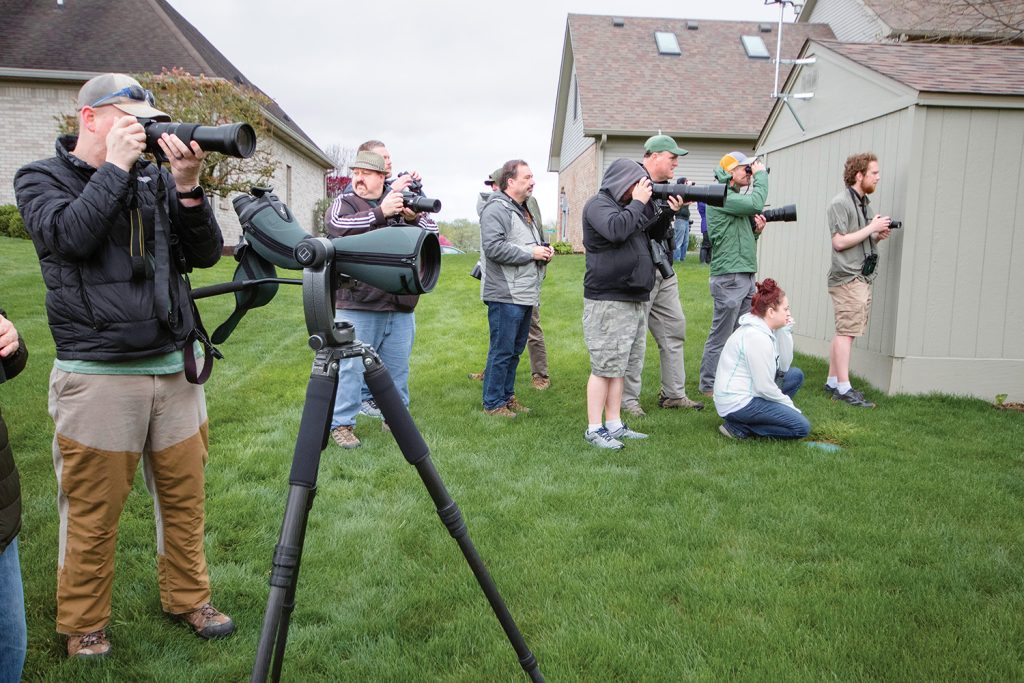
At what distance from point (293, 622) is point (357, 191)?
9.42 ft

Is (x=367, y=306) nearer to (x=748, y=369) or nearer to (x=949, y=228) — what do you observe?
(x=748, y=369)

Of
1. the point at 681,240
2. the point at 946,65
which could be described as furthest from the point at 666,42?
the point at 946,65

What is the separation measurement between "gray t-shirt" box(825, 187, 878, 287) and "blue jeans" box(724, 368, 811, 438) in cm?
182

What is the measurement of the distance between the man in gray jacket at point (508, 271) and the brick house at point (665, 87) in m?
14.2

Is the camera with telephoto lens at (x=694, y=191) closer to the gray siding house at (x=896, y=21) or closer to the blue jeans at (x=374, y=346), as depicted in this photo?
the blue jeans at (x=374, y=346)

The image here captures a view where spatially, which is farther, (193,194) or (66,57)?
(66,57)

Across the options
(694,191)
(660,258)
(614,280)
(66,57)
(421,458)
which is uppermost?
(66,57)

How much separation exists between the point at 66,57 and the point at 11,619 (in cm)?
2127

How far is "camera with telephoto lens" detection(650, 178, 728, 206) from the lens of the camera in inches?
185

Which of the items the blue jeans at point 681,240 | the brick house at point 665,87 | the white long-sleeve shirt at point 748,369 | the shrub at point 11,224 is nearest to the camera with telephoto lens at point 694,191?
the white long-sleeve shirt at point 748,369

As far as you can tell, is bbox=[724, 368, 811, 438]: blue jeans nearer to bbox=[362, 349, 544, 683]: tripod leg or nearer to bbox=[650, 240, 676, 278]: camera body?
bbox=[650, 240, 676, 278]: camera body

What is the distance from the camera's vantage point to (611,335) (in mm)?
5160

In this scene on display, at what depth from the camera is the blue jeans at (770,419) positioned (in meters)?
5.23

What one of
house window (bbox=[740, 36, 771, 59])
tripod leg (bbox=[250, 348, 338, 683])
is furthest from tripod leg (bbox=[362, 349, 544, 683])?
house window (bbox=[740, 36, 771, 59])
